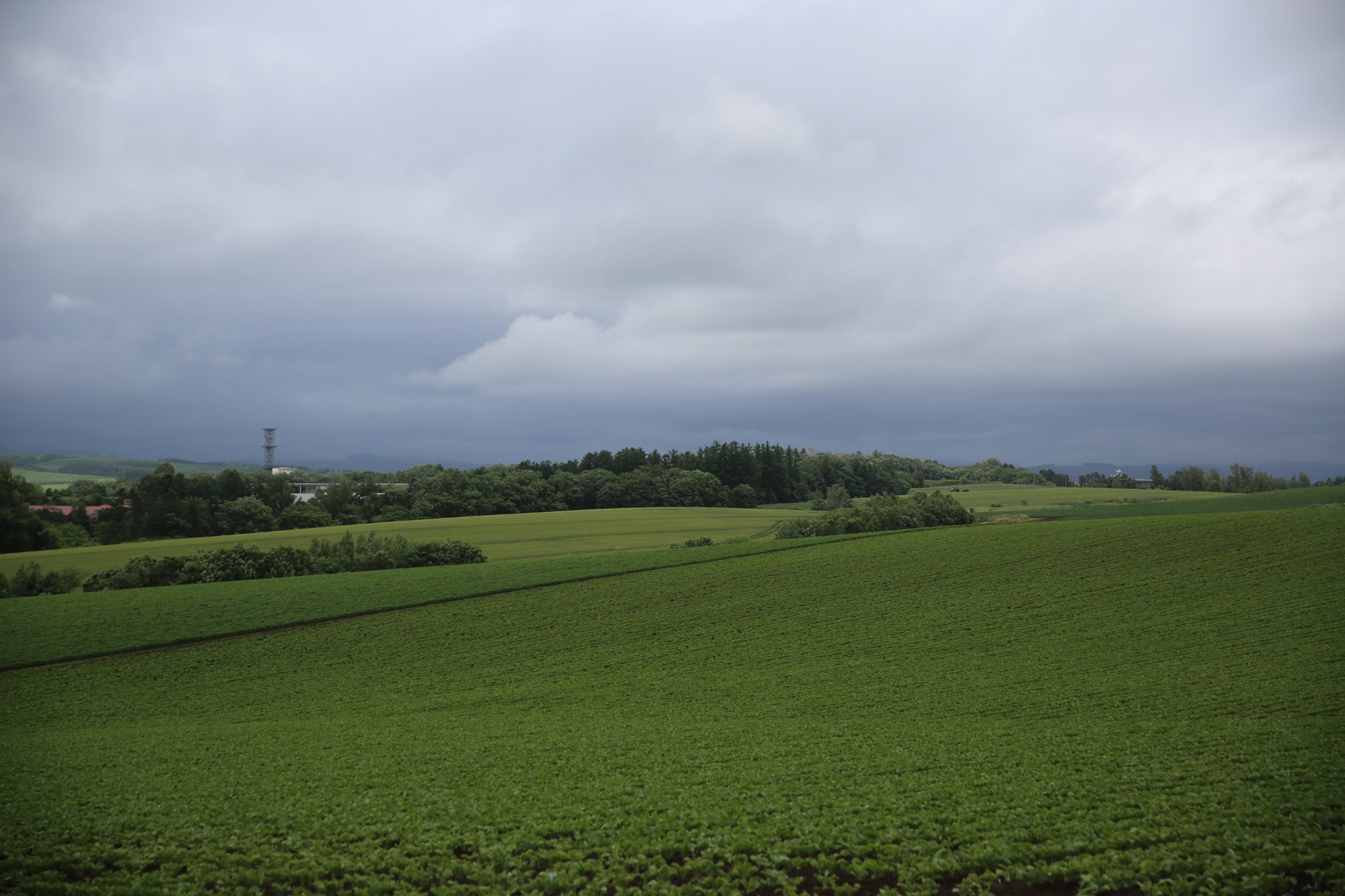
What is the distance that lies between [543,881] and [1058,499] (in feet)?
394

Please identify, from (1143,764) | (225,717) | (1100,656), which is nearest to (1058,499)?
(1100,656)

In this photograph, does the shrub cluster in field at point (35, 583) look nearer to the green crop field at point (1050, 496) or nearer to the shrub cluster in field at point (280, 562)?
the shrub cluster in field at point (280, 562)

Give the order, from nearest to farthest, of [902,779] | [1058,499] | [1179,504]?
[902,779], [1179,504], [1058,499]

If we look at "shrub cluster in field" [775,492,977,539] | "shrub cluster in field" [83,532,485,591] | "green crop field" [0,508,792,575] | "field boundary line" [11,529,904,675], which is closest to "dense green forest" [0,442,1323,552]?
"green crop field" [0,508,792,575]

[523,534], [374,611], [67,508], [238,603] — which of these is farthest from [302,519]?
[374,611]

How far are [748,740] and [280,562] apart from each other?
5613 centimetres

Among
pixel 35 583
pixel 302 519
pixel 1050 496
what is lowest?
pixel 35 583

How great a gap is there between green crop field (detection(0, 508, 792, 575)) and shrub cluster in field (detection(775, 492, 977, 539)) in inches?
531

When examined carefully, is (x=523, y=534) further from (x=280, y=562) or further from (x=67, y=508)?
(x=67, y=508)

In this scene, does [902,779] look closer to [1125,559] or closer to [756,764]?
[756,764]

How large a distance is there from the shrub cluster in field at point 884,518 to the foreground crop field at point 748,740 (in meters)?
23.5

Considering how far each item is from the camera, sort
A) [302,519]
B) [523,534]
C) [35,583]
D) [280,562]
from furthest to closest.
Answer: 1. [302,519]
2. [523,534]
3. [280,562]
4. [35,583]

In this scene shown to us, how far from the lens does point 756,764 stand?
17.8 m

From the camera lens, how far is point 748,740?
20734 millimetres
